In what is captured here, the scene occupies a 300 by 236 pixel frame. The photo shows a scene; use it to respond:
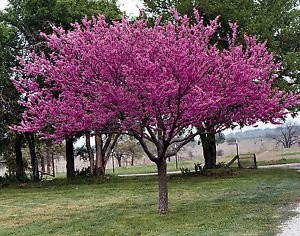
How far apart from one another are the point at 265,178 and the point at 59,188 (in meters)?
8.39

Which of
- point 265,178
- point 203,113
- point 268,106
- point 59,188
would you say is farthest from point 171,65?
point 59,188

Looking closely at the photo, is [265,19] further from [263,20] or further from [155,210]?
[155,210]

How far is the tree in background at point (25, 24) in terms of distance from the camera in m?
19.4

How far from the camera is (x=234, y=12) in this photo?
1869cm

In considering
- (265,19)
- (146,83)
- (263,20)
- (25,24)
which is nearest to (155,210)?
(146,83)

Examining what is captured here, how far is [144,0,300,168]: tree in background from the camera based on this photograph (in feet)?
61.0

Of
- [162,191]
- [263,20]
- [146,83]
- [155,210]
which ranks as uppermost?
Result: [263,20]

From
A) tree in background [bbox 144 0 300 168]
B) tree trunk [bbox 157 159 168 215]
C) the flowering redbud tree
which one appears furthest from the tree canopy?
tree trunk [bbox 157 159 168 215]

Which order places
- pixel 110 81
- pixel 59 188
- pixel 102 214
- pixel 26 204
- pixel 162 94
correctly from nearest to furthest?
pixel 162 94
pixel 110 81
pixel 102 214
pixel 26 204
pixel 59 188

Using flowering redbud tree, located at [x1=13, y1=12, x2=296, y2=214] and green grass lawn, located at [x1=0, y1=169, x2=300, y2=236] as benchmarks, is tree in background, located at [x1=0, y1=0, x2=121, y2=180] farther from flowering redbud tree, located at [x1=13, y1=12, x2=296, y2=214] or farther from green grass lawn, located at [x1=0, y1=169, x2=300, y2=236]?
flowering redbud tree, located at [x1=13, y1=12, x2=296, y2=214]

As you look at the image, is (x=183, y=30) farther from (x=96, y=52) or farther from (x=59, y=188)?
(x=59, y=188)

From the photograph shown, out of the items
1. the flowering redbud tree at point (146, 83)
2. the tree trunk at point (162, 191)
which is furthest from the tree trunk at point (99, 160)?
the flowering redbud tree at point (146, 83)

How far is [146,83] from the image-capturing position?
8.51m

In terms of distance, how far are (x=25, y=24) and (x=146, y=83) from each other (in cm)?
1348
